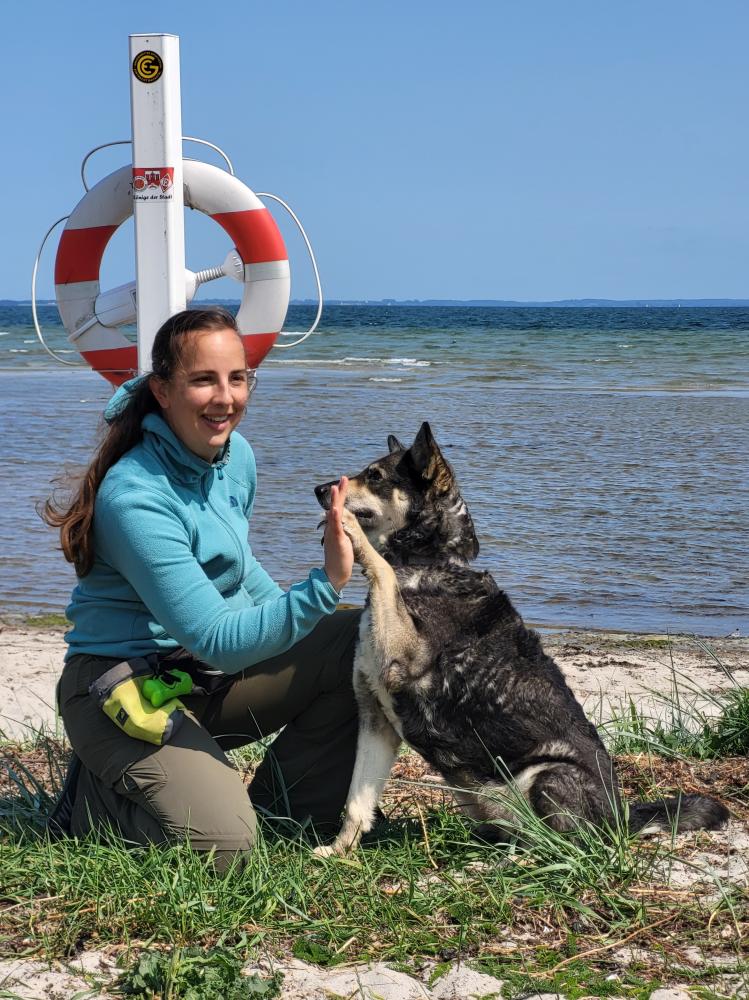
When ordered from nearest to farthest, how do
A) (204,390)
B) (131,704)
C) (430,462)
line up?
(131,704) < (204,390) < (430,462)

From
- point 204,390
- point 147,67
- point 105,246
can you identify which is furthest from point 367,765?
point 105,246

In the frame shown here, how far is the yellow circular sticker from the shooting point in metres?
4.34

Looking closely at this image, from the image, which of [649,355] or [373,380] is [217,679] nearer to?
[373,380]

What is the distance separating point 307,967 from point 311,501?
7740 millimetres

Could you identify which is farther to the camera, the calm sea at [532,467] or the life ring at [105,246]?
the calm sea at [532,467]

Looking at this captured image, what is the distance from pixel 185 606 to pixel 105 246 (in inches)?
123

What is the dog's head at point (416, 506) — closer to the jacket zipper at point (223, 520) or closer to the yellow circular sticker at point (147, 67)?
the jacket zipper at point (223, 520)

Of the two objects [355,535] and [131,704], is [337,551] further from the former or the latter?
[131,704]

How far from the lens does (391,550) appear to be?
3.81m

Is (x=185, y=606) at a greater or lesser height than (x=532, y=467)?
greater

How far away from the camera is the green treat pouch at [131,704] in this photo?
309 cm

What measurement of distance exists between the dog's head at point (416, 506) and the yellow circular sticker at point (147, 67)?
190cm

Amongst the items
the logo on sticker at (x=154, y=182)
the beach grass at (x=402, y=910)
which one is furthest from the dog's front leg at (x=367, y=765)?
the logo on sticker at (x=154, y=182)

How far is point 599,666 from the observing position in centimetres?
602
